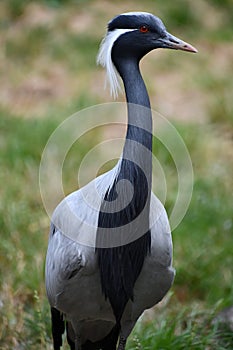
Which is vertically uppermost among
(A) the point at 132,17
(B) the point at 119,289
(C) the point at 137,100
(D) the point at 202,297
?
(A) the point at 132,17

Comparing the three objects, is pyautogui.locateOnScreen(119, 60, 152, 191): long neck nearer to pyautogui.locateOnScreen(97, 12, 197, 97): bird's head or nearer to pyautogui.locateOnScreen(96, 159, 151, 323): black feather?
pyautogui.locateOnScreen(96, 159, 151, 323): black feather

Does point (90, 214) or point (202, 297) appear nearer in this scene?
point (90, 214)

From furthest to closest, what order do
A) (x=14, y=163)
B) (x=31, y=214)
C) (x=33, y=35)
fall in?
(x=33, y=35) → (x=14, y=163) → (x=31, y=214)

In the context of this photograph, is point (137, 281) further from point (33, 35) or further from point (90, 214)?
point (33, 35)

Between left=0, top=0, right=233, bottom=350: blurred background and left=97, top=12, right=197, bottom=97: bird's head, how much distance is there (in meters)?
1.32

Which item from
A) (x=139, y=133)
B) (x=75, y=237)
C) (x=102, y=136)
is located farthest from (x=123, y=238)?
(x=102, y=136)

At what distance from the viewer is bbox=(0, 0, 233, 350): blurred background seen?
385cm

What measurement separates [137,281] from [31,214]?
6.85 feet

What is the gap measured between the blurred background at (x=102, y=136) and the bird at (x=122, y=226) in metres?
0.51

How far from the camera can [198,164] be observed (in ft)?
19.3

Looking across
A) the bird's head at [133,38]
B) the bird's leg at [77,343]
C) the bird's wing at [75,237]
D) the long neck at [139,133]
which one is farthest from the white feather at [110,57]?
the bird's leg at [77,343]

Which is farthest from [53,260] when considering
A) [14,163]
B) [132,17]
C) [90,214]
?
[14,163]

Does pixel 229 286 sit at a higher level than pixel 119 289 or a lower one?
lower

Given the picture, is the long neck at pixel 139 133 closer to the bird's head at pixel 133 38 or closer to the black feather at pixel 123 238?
the black feather at pixel 123 238
